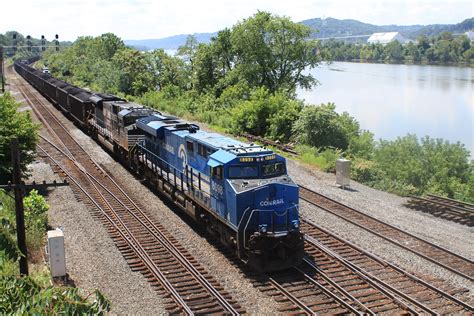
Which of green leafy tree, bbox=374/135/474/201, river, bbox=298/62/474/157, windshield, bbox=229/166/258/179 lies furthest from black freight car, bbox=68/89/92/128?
river, bbox=298/62/474/157

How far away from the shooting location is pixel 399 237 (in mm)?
15422

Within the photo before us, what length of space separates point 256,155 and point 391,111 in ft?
158

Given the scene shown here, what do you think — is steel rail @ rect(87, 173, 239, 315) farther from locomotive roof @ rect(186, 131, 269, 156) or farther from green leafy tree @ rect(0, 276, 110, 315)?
green leafy tree @ rect(0, 276, 110, 315)

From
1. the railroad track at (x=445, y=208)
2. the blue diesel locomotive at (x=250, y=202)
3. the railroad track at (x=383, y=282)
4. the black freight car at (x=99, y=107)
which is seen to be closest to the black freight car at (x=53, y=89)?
the black freight car at (x=99, y=107)

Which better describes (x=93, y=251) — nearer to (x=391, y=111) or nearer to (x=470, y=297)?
(x=470, y=297)

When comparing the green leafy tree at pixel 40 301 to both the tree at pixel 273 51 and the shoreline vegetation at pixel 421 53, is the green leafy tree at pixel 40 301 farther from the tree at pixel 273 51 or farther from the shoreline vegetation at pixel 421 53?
the shoreline vegetation at pixel 421 53

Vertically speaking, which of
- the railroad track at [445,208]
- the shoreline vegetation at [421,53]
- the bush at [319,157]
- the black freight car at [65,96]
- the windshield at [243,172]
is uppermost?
the shoreline vegetation at [421,53]

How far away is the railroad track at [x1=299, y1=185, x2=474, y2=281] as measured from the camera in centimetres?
1340

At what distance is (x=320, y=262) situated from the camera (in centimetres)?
1354

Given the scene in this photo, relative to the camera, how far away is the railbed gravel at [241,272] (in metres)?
11.7

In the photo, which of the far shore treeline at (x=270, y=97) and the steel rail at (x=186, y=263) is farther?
the far shore treeline at (x=270, y=97)

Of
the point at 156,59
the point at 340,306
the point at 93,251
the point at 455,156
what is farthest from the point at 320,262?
the point at 156,59

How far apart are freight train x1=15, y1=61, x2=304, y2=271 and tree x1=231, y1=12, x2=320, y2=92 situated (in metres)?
32.2

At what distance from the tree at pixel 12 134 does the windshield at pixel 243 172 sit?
8303 mm
